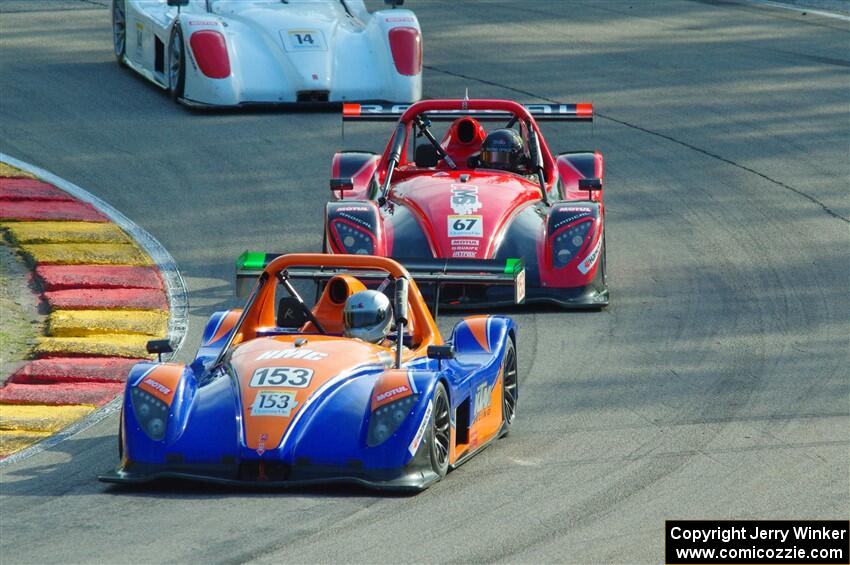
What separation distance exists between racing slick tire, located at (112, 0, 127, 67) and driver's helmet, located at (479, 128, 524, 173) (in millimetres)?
8591

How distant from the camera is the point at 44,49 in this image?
2350 cm

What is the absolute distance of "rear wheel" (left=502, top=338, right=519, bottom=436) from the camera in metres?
10.7

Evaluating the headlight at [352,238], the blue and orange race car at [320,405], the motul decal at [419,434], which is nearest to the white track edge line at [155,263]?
the blue and orange race car at [320,405]

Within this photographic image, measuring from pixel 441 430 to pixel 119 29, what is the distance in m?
14.3

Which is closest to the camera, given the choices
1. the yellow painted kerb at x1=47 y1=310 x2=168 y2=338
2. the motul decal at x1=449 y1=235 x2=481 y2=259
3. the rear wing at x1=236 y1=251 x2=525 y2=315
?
the rear wing at x1=236 y1=251 x2=525 y2=315

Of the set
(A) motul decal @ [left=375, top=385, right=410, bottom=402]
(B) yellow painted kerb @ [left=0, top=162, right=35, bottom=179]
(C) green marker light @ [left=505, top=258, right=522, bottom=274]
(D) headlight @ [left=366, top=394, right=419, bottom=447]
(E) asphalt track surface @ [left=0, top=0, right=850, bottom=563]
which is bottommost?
(B) yellow painted kerb @ [left=0, top=162, right=35, bottom=179]

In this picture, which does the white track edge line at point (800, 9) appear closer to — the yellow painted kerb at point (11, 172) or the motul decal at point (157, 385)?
the yellow painted kerb at point (11, 172)

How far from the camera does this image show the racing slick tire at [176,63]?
19.8m

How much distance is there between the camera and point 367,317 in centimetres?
1004

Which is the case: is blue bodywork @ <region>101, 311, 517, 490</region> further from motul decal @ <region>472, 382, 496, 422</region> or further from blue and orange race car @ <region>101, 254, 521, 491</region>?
motul decal @ <region>472, 382, 496, 422</region>

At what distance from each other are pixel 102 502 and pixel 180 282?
5820 millimetres

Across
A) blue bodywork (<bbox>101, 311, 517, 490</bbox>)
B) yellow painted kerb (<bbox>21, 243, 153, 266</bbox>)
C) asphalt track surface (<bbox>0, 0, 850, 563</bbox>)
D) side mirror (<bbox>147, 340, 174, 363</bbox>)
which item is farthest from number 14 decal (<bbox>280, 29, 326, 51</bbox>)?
blue bodywork (<bbox>101, 311, 517, 490</bbox>)

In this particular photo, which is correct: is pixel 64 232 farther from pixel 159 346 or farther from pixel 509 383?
A: pixel 509 383

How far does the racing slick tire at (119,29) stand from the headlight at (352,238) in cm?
933
